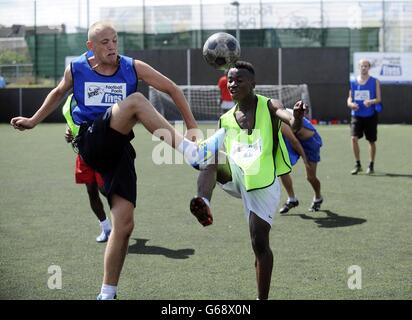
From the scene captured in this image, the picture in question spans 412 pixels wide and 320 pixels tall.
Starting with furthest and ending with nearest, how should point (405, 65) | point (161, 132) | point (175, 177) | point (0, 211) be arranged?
point (405, 65)
point (175, 177)
point (0, 211)
point (161, 132)

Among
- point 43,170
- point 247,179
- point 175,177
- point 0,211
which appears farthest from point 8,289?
point 43,170

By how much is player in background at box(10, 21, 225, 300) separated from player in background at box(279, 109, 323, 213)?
3991 mm

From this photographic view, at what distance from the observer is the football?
634 cm

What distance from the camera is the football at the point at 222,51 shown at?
634 cm

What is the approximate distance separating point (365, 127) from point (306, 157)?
5.38m

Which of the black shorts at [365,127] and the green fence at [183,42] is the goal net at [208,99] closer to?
the green fence at [183,42]

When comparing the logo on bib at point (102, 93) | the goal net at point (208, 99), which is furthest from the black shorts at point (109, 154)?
the goal net at point (208, 99)

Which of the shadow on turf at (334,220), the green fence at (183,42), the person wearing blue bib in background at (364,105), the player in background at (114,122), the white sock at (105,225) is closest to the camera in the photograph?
the player in background at (114,122)

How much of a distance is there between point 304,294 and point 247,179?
1152mm

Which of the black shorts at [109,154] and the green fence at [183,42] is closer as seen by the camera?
the black shorts at [109,154]

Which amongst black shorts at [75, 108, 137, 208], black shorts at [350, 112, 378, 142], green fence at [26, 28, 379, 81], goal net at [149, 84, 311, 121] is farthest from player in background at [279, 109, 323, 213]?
green fence at [26, 28, 379, 81]

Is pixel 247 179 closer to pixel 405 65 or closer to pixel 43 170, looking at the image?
pixel 43 170

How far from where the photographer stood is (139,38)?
38.1 meters

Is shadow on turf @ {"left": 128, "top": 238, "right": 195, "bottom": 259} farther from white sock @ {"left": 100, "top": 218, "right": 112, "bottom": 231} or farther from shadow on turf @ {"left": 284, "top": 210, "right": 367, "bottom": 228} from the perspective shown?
shadow on turf @ {"left": 284, "top": 210, "right": 367, "bottom": 228}
